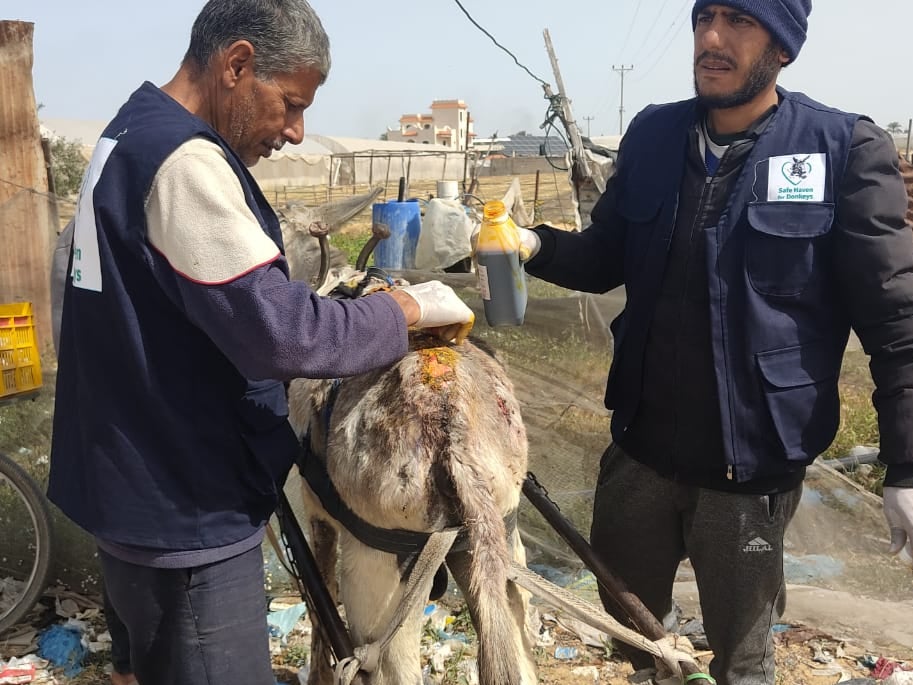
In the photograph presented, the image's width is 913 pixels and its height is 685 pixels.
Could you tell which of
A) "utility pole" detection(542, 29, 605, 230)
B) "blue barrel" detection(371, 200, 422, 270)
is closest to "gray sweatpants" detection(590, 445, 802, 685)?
"utility pole" detection(542, 29, 605, 230)

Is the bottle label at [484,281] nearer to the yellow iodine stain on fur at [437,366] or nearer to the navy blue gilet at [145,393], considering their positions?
the yellow iodine stain on fur at [437,366]

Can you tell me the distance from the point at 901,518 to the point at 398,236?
620cm

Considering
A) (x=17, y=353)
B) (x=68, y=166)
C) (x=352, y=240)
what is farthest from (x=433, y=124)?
(x=17, y=353)

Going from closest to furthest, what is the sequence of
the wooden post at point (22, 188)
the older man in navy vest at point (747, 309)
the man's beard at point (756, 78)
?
the older man in navy vest at point (747, 309) < the man's beard at point (756, 78) < the wooden post at point (22, 188)

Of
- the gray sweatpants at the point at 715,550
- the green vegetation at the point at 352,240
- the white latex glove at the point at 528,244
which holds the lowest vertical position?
the gray sweatpants at the point at 715,550

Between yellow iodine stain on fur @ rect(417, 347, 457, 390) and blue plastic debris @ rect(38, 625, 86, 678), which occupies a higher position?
yellow iodine stain on fur @ rect(417, 347, 457, 390)

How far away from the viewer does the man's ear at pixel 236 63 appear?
157cm

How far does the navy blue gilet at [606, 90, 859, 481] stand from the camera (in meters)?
2.07

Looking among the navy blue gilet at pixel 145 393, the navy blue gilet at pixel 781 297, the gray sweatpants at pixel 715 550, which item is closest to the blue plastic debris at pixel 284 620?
the gray sweatpants at pixel 715 550

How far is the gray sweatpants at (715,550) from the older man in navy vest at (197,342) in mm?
1094

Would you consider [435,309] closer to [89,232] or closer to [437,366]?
[437,366]

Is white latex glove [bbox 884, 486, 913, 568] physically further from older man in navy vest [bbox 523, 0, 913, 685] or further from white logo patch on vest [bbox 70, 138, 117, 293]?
white logo patch on vest [bbox 70, 138, 117, 293]

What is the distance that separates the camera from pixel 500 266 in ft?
7.58

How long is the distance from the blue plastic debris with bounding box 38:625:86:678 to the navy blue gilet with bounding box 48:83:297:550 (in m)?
1.96
